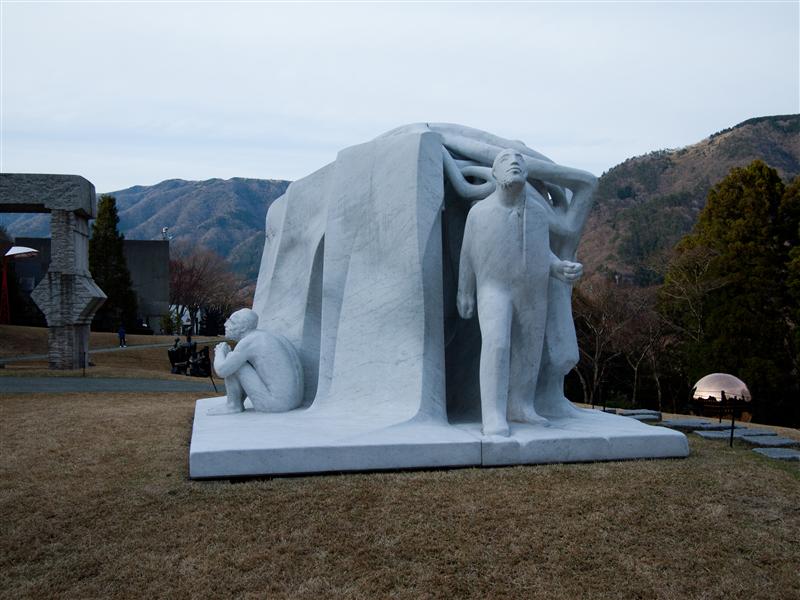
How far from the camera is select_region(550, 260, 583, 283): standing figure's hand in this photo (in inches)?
253

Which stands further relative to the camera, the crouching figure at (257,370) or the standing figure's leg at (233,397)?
the standing figure's leg at (233,397)

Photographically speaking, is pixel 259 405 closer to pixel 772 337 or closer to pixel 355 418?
pixel 355 418

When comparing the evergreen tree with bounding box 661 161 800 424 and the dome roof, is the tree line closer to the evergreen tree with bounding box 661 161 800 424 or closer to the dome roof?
the evergreen tree with bounding box 661 161 800 424

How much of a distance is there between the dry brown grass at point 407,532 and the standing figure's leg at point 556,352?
1.36m

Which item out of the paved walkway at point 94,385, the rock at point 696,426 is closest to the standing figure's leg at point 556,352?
the rock at point 696,426

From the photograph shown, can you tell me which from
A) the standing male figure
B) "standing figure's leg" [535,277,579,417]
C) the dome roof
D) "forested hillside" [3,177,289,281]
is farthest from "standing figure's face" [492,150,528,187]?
"forested hillside" [3,177,289,281]

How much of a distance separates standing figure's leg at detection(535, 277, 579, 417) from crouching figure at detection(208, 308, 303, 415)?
2.48 m

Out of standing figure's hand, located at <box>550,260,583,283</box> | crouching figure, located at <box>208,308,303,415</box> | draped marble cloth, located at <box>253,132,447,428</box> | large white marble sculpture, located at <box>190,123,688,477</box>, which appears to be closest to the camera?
large white marble sculpture, located at <box>190,123,688,477</box>

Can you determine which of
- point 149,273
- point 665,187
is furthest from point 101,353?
point 665,187

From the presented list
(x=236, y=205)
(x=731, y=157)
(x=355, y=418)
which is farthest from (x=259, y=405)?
(x=236, y=205)

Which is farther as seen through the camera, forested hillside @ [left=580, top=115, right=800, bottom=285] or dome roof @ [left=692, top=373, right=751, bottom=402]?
forested hillside @ [left=580, top=115, right=800, bottom=285]

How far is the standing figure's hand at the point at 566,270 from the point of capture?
6426 millimetres

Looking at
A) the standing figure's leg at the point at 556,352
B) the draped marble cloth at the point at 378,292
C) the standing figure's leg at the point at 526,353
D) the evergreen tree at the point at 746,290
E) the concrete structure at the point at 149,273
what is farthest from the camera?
the concrete structure at the point at 149,273

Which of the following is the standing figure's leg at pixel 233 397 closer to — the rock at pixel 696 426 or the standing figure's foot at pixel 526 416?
the standing figure's foot at pixel 526 416
